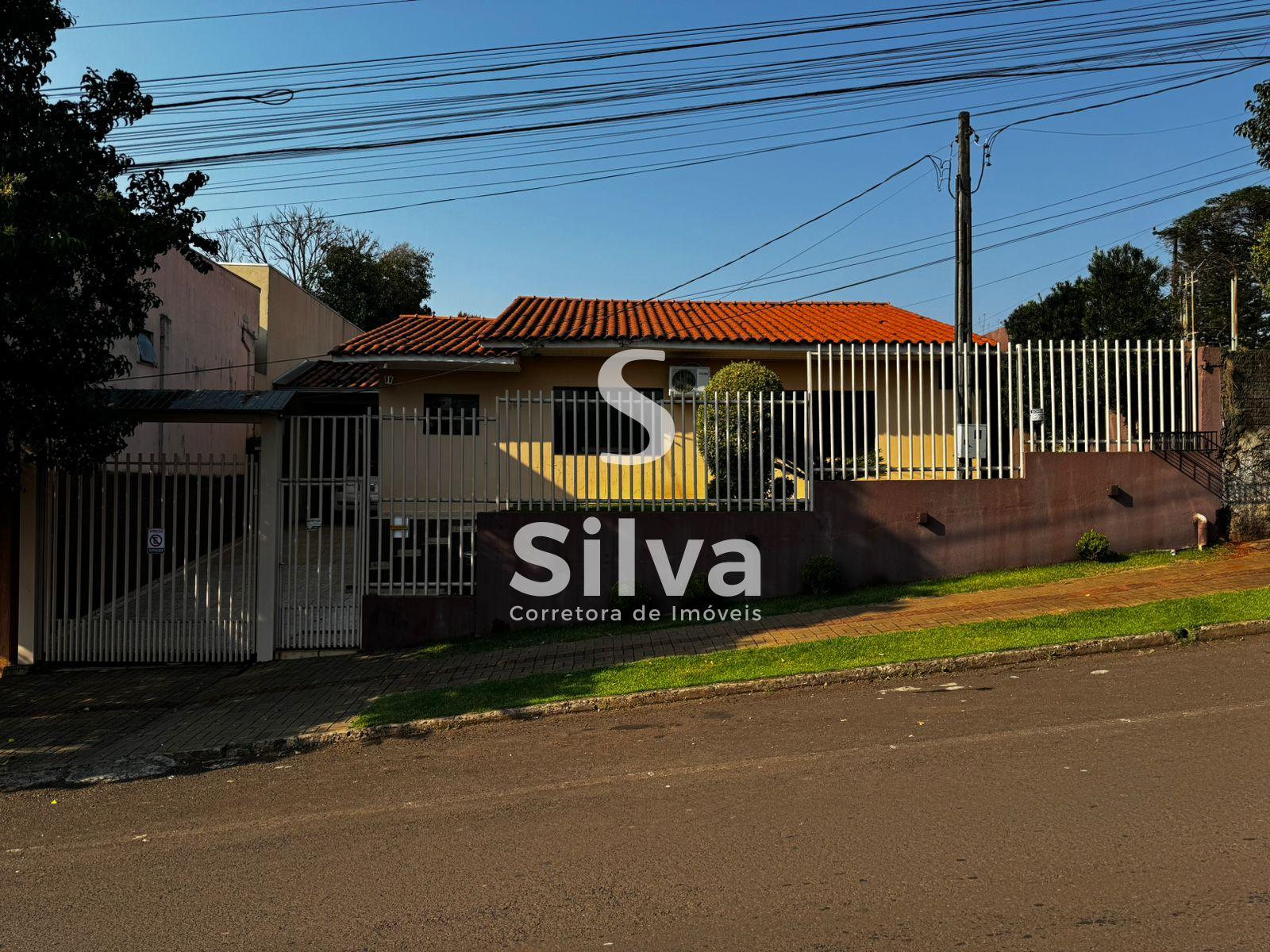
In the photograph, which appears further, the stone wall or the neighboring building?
the neighboring building

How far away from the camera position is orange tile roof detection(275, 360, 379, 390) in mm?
16752

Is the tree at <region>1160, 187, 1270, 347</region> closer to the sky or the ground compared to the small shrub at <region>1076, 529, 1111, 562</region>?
closer to the sky

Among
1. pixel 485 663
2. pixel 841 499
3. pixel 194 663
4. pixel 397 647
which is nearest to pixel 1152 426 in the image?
pixel 841 499

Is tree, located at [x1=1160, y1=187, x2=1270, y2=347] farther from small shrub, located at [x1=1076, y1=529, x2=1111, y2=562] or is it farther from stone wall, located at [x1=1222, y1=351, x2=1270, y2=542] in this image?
small shrub, located at [x1=1076, y1=529, x2=1111, y2=562]

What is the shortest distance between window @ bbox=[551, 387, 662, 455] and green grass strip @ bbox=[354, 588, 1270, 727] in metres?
2.91

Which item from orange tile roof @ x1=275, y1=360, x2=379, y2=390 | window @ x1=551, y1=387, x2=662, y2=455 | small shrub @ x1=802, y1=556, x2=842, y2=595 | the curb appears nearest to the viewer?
the curb

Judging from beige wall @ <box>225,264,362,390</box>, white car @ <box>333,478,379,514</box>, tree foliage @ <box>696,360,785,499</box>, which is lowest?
white car @ <box>333,478,379,514</box>

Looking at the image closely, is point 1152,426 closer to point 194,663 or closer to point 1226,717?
point 1226,717

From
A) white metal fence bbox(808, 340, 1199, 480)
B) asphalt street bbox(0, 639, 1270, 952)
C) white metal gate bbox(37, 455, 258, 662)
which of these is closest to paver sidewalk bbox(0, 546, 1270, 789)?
white metal gate bbox(37, 455, 258, 662)

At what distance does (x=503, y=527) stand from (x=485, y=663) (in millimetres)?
1826

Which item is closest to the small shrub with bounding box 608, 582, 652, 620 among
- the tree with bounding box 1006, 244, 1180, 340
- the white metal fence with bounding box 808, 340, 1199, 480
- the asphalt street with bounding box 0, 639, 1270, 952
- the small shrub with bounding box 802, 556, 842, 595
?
the small shrub with bounding box 802, 556, 842, 595

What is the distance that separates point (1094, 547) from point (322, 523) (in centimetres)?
879

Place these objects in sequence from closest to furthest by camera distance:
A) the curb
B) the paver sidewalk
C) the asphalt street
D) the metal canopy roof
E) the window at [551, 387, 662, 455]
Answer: the asphalt street → the curb → the paver sidewalk → the metal canopy roof → the window at [551, 387, 662, 455]

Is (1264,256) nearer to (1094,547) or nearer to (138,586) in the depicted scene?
(1094,547)
